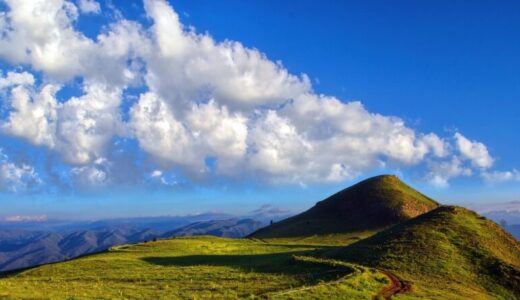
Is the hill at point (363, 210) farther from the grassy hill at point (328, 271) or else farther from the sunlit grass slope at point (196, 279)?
the sunlit grass slope at point (196, 279)

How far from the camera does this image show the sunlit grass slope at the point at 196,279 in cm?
4659

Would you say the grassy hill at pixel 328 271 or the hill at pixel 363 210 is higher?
the hill at pixel 363 210

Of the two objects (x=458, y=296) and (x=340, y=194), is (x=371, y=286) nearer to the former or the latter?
(x=458, y=296)

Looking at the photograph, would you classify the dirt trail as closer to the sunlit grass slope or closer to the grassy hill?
the grassy hill

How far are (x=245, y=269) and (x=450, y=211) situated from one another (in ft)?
142

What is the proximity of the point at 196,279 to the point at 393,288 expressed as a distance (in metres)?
23.3

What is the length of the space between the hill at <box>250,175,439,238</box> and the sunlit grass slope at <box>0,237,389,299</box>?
6205 cm

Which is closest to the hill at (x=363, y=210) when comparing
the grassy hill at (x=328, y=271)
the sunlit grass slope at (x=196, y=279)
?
the grassy hill at (x=328, y=271)

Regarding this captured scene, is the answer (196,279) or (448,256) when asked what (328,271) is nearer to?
(196,279)

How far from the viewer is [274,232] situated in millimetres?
150375

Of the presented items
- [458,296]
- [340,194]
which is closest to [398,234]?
[458,296]

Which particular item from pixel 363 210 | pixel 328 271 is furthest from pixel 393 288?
pixel 363 210

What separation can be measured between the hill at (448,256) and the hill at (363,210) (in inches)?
2161

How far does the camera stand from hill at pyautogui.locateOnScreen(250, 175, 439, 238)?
140 m
